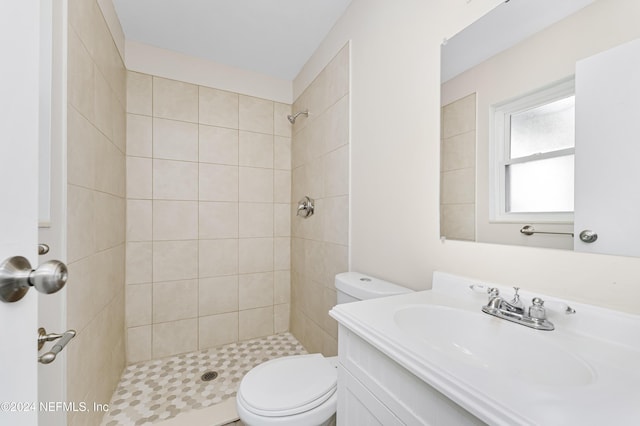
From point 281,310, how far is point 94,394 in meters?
1.35

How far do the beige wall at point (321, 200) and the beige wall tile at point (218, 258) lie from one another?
0.51 meters

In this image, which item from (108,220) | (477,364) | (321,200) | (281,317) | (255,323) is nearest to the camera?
(477,364)

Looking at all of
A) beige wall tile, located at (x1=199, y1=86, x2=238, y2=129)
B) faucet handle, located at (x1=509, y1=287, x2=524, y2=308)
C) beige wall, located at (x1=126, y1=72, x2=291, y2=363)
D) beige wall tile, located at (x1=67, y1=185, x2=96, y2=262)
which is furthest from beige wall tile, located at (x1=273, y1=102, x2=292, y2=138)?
faucet handle, located at (x1=509, y1=287, x2=524, y2=308)

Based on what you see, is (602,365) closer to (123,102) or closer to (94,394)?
(94,394)

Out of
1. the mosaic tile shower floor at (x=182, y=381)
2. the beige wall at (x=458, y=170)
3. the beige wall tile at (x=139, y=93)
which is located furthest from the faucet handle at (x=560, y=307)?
the beige wall tile at (x=139, y=93)

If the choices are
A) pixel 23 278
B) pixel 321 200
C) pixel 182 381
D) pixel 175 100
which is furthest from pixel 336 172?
pixel 182 381

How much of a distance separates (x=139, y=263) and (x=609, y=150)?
7.96ft

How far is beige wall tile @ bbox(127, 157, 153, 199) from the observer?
1.91 meters

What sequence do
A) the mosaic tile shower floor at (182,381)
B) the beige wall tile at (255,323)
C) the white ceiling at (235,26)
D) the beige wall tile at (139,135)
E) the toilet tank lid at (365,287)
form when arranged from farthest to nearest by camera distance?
the beige wall tile at (255,323)
the beige wall tile at (139,135)
the white ceiling at (235,26)
the mosaic tile shower floor at (182,381)
the toilet tank lid at (365,287)

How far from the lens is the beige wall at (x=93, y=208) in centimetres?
104

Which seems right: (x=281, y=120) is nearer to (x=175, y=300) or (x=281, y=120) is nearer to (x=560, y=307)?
(x=175, y=300)

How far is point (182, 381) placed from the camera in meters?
1.73

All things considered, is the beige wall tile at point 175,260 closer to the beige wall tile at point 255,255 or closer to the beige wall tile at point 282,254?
the beige wall tile at point 255,255

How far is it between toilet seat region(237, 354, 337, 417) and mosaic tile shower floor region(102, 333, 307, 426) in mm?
689
